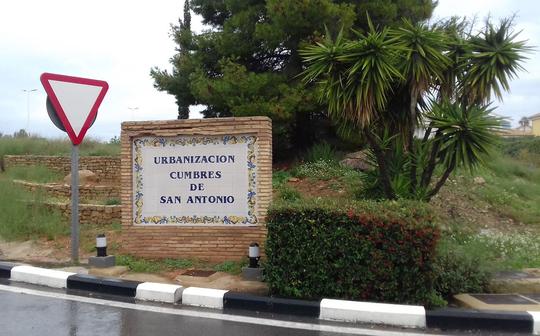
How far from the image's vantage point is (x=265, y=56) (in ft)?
52.4

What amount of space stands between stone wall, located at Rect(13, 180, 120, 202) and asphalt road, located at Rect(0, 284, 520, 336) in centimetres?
823

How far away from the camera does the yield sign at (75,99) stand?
25.5 feet

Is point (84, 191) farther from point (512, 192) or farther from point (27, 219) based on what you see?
point (512, 192)

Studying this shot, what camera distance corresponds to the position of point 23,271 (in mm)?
7629

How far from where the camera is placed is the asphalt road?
17.6 ft

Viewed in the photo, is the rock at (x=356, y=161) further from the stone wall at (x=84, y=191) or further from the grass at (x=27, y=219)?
the grass at (x=27, y=219)

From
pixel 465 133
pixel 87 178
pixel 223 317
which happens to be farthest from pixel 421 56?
pixel 87 178

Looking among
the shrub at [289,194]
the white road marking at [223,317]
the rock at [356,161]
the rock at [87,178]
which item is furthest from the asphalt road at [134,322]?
the rock at [87,178]

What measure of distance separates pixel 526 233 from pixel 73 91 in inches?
356

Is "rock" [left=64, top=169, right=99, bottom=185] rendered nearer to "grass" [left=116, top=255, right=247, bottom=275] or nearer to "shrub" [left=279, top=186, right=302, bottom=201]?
"shrub" [left=279, top=186, right=302, bottom=201]

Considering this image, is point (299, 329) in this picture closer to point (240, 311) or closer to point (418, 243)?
point (240, 311)

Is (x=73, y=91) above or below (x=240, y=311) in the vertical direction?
above

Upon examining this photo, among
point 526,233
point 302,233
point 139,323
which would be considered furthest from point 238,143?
point 526,233

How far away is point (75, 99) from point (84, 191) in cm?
722
